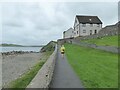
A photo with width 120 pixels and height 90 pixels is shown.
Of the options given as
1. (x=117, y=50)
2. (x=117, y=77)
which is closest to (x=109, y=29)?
(x=117, y=50)

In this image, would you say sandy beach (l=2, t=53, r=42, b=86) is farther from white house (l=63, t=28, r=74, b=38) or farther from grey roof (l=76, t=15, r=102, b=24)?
white house (l=63, t=28, r=74, b=38)

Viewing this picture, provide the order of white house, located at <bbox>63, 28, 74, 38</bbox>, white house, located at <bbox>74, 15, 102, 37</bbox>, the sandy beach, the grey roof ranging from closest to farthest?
the sandy beach → white house, located at <bbox>74, 15, 102, 37</bbox> → the grey roof → white house, located at <bbox>63, 28, 74, 38</bbox>

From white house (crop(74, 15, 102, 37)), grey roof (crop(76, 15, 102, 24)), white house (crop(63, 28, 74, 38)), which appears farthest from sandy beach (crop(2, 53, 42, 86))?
white house (crop(63, 28, 74, 38))

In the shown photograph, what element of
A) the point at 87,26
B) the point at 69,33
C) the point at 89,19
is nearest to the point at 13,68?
the point at 87,26

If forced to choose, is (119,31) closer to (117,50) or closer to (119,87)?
(117,50)

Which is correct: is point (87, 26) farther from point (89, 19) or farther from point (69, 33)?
point (69, 33)

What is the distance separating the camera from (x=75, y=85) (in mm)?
11578

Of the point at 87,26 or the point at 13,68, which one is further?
the point at 87,26

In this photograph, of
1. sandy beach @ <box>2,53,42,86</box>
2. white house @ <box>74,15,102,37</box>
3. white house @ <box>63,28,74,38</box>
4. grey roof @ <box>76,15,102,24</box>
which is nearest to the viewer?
sandy beach @ <box>2,53,42,86</box>

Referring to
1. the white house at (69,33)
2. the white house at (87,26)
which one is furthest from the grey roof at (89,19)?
the white house at (69,33)

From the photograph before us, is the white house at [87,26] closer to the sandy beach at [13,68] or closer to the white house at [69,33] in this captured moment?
the white house at [69,33]

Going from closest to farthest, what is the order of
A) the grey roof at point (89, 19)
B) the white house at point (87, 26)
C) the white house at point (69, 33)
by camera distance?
1. the white house at point (87, 26)
2. the grey roof at point (89, 19)
3. the white house at point (69, 33)

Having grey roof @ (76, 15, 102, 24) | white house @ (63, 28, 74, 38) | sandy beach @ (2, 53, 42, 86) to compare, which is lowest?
sandy beach @ (2, 53, 42, 86)

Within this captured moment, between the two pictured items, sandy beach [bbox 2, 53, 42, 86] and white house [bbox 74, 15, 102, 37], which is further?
white house [bbox 74, 15, 102, 37]
